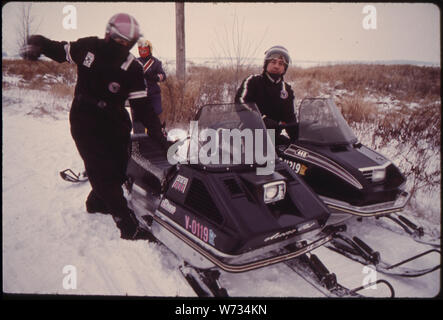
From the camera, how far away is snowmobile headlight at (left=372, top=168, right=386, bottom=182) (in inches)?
102

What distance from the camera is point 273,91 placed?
3.36 m

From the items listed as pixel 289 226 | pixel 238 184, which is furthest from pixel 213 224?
pixel 289 226

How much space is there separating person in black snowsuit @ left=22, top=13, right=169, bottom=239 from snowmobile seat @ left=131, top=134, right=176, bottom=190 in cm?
25

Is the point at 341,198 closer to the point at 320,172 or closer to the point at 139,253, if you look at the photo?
the point at 320,172

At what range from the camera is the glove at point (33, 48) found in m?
2.15

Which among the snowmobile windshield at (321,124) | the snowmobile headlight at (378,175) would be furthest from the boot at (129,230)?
the snowmobile headlight at (378,175)

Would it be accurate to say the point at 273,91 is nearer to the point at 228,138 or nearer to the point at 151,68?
the point at 228,138

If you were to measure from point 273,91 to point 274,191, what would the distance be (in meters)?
1.84

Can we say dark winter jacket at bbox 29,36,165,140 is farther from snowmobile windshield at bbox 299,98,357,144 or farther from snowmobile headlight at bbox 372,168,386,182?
snowmobile headlight at bbox 372,168,386,182

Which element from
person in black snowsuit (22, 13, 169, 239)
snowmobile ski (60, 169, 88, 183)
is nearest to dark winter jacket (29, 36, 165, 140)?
person in black snowsuit (22, 13, 169, 239)

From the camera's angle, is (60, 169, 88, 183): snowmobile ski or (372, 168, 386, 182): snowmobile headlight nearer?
(372, 168, 386, 182): snowmobile headlight

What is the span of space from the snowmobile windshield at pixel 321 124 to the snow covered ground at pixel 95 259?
1.08 metres

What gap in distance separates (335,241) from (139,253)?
181 cm

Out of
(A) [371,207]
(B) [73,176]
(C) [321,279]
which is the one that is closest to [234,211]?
(C) [321,279]
